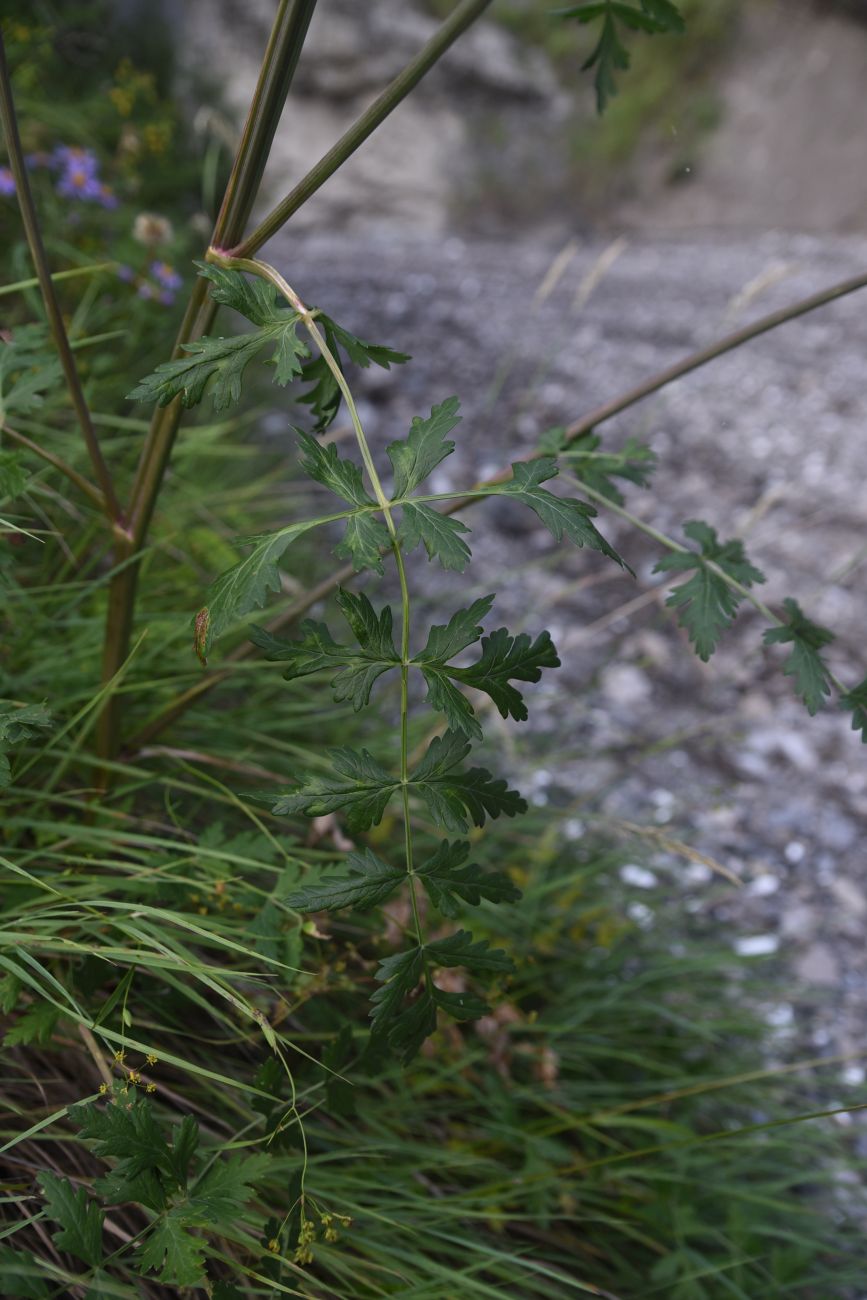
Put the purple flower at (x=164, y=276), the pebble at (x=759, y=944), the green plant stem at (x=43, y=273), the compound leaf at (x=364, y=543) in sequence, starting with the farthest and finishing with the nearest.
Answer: the purple flower at (x=164, y=276) → the pebble at (x=759, y=944) → the green plant stem at (x=43, y=273) → the compound leaf at (x=364, y=543)

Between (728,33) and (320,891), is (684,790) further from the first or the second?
(728,33)

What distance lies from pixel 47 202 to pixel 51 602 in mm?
1574

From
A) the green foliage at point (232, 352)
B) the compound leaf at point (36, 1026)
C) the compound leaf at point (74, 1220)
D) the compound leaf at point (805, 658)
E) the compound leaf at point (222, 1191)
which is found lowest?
the compound leaf at point (36, 1026)

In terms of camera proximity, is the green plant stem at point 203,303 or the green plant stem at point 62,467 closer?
the green plant stem at point 203,303

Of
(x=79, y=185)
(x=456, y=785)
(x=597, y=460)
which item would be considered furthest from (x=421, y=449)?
(x=79, y=185)

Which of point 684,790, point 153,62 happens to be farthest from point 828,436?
point 153,62

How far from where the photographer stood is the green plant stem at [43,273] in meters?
0.92

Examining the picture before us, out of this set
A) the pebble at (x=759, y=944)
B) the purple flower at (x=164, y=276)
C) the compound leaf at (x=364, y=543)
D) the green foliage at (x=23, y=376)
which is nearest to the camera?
the compound leaf at (x=364, y=543)

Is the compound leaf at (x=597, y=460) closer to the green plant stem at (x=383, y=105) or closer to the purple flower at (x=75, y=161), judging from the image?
the green plant stem at (x=383, y=105)

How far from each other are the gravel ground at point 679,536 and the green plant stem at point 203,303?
0.78m

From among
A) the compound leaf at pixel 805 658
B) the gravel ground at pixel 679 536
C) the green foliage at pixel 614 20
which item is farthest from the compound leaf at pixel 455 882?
the gravel ground at pixel 679 536

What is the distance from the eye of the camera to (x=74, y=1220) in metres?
0.80

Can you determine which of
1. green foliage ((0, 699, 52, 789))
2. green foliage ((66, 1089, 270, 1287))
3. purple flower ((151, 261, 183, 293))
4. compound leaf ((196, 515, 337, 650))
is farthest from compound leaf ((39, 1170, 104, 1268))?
purple flower ((151, 261, 183, 293))

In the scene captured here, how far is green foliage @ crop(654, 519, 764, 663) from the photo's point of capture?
3.17 ft
